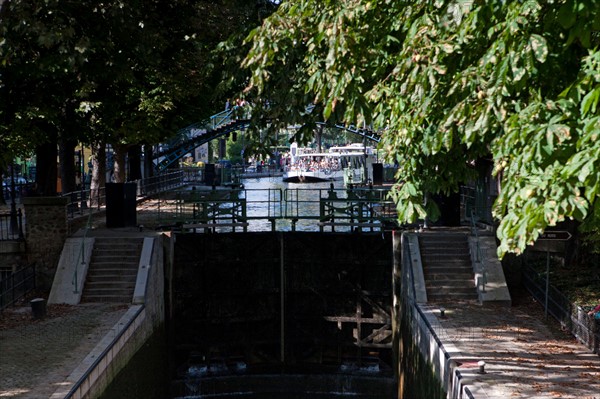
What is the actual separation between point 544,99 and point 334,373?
15194mm

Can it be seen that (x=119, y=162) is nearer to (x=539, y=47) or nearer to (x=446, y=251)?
(x=446, y=251)

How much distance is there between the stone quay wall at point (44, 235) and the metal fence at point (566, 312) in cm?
1211

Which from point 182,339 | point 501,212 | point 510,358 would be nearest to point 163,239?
point 182,339

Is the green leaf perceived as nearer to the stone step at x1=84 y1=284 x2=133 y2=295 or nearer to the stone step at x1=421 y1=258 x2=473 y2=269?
the stone step at x1=421 y1=258 x2=473 y2=269

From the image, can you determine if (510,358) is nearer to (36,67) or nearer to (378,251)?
(378,251)

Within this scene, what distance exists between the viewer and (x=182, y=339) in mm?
26344

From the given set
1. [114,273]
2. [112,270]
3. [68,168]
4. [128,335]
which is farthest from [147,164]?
[128,335]

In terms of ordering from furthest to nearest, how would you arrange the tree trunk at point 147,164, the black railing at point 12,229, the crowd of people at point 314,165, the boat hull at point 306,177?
1. the crowd of people at point 314,165
2. the boat hull at point 306,177
3. the tree trunk at point 147,164
4. the black railing at point 12,229

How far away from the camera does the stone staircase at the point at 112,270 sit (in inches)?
898

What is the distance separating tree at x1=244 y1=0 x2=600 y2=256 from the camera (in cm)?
1030

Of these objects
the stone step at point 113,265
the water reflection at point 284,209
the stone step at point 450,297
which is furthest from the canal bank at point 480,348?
the stone step at point 113,265

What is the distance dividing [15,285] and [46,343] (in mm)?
4934

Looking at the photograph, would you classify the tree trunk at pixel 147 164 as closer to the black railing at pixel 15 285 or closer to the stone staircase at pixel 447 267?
the black railing at pixel 15 285

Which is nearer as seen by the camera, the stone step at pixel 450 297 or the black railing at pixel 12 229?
the stone step at pixel 450 297
